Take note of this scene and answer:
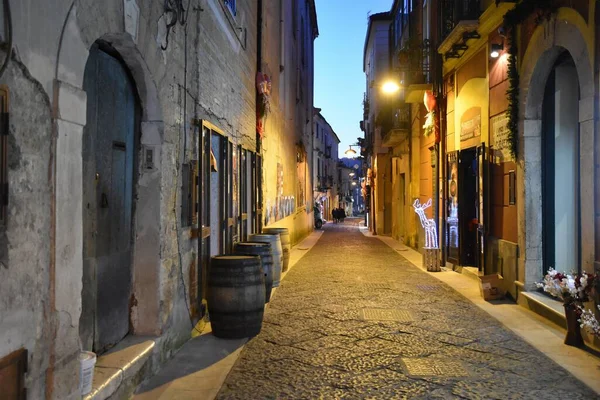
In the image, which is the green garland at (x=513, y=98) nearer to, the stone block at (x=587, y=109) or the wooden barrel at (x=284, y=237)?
the stone block at (x=587, y=109)

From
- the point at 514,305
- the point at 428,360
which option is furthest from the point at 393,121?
the point at 428,360

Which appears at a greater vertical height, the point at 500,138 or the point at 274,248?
the point at 500,138

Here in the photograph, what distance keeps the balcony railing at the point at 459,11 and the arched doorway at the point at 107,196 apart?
22.5ft

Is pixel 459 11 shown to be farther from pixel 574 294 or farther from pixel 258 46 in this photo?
pixel 574 294

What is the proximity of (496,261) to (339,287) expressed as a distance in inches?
105

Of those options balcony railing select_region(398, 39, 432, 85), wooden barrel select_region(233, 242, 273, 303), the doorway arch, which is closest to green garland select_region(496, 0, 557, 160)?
wooden barrel select_region(233, 242, 273, 303)

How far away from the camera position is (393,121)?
18781 millimetres

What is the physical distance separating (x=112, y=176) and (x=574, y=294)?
4.58 meters

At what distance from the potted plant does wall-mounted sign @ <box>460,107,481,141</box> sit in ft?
15.3

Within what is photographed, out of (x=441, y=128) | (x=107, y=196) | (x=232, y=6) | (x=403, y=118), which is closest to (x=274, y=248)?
(x=232, y=6)

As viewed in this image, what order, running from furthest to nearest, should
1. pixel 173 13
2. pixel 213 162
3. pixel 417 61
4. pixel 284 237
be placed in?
pixel 417 61
pixel 284 237
pixel 213 162
pixel 173 13

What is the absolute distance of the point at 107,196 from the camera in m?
4.24

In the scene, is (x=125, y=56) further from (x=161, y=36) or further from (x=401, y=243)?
(x=401, y=243)

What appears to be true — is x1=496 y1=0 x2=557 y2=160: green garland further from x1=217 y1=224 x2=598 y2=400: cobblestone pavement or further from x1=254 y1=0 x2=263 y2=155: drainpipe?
x1=254 y1=0 x2=263 y2=155: drainpipe
